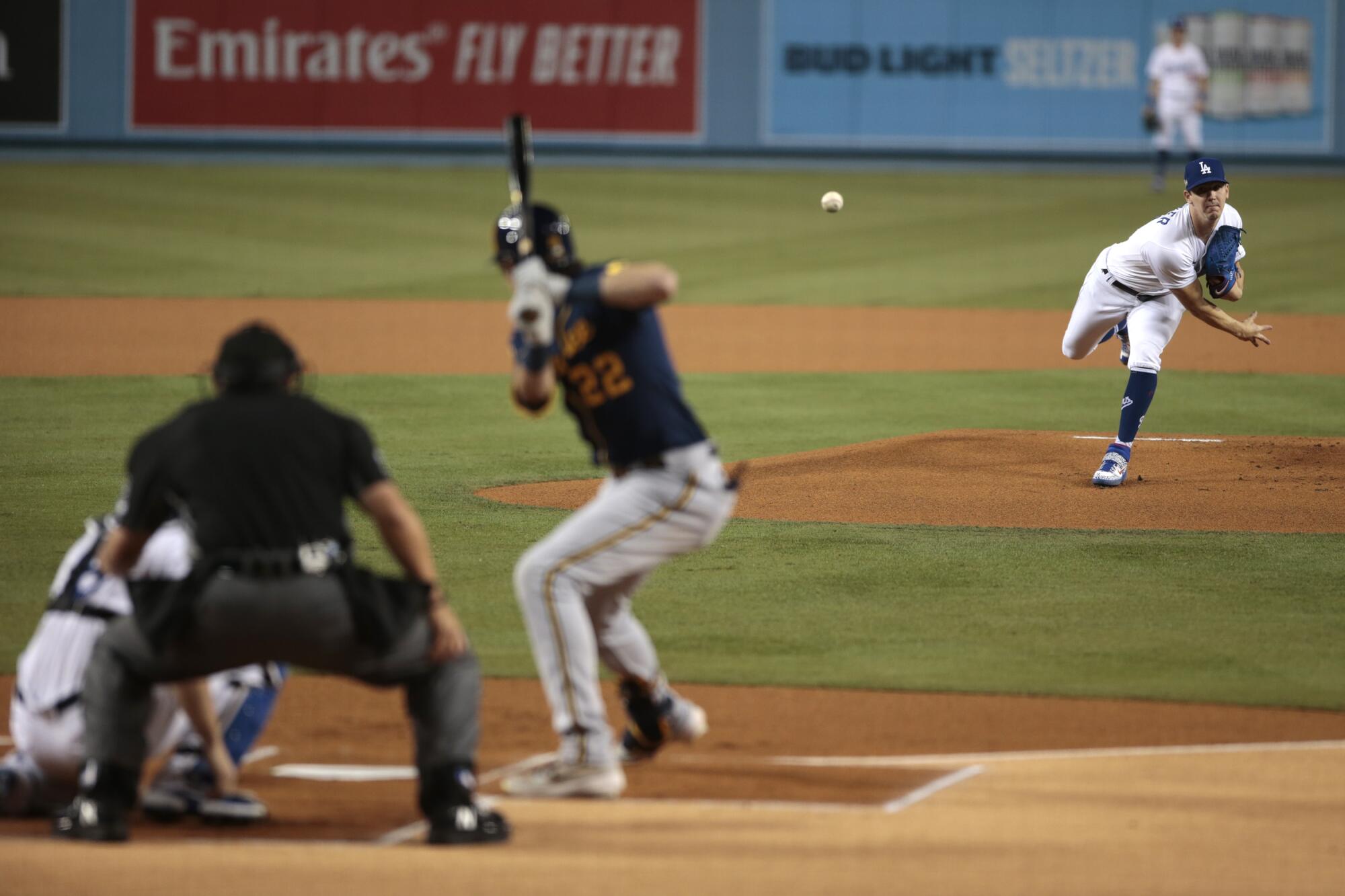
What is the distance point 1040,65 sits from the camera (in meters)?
28.9

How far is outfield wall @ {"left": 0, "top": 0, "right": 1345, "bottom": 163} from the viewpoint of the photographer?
2814cm

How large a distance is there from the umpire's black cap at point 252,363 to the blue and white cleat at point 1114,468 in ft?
21.6

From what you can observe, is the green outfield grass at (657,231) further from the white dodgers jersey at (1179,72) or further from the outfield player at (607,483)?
the outfield player at (607,483)

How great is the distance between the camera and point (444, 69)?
28562 millimetres

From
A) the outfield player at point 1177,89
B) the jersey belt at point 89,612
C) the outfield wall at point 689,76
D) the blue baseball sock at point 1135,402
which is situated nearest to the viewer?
the jersey belt at point 89,612

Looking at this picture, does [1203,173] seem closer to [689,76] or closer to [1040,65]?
[1040,65]

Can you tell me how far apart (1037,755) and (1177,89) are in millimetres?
22129

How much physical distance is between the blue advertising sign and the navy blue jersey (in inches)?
960

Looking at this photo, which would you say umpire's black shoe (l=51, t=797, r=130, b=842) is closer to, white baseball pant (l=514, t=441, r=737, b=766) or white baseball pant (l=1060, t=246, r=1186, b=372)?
white baseball pant (l=514, t=441, r=737, b=766)

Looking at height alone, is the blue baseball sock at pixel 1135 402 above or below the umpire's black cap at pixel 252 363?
below

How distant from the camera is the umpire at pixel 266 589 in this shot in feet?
15.5

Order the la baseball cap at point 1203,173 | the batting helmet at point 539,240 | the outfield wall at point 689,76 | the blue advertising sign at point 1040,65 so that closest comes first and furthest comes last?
the batting helmet at point 539,240
the la baseball cap at point 1203,173
the outfield wall at point 689,76
the blue advertising sign at point 1040,65

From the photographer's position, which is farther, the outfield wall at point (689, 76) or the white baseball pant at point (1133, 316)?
the outfield wall at point (689, 76)

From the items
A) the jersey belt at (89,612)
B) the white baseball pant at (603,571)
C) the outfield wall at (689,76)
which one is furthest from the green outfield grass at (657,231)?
the jersey belt at (89,612)
